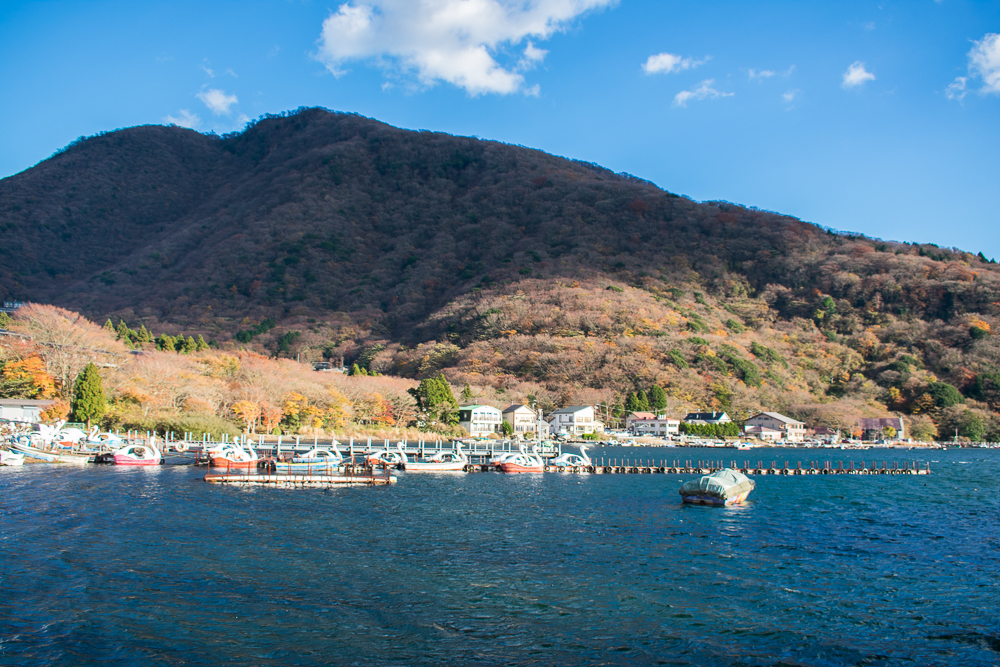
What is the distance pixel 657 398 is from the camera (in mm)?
101312

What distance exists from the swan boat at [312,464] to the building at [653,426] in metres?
61.2

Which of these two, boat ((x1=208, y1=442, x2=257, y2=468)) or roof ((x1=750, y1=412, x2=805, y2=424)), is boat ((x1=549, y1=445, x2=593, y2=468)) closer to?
boat ((x1=208, y1=442, x2=257, y2=468))

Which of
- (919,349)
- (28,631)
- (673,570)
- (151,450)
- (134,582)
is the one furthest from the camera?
(919,349)

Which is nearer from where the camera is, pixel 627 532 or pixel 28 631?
pixel 28 631

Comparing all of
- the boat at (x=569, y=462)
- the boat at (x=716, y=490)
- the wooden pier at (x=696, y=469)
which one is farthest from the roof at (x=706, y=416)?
the boat at (x=716, y=490)

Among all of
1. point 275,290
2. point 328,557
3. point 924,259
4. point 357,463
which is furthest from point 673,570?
point 275,290

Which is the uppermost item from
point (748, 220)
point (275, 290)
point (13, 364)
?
point (748, 220)

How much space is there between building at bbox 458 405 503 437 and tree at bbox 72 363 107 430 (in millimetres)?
38549

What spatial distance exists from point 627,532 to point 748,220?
165654 millimetres

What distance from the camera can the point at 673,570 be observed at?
1823cm

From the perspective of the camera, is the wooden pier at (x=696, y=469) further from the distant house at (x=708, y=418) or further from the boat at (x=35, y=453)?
the distant house at (x=708, y=418)

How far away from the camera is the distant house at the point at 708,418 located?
322 feet

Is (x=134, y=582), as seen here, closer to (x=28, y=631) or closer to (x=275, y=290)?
(x=28, y=631)

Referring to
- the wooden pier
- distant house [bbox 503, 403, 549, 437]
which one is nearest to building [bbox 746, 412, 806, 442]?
distant house [bbox 503, 403, 549, 437]
